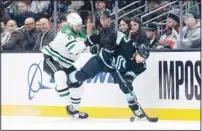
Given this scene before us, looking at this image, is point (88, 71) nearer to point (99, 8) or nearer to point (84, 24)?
point (84, 24)

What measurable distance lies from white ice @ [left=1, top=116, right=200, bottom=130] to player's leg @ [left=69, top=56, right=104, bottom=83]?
1.64ft

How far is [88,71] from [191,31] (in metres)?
1.34

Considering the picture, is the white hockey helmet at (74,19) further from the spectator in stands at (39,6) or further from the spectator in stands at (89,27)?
the spectator in stands at (39,6)

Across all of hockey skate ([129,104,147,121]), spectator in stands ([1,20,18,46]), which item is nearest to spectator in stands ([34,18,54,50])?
spectator in stands ([1,20,18,46])

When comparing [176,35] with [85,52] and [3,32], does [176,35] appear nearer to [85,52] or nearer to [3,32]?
[85,52]

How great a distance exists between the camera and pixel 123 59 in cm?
954

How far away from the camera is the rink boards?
9461 millimetres

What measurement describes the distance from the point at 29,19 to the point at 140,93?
1.68 m

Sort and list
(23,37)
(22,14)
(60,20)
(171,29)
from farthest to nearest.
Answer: (22,14) → (23,37) → (60,20) → (171,29)

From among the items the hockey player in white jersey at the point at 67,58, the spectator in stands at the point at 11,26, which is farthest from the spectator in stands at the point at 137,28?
the spectator in stands at the point at 11,26

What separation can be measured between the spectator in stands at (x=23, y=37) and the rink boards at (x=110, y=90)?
3.5 inches

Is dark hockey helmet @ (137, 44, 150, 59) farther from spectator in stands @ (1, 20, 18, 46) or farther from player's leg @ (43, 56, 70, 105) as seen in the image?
spectator in stands @ (1, 20, 18, 46)

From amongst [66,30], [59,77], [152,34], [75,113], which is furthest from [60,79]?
[152,34]

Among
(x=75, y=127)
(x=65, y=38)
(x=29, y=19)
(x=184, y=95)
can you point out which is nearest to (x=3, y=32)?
(x=29, y=19)
